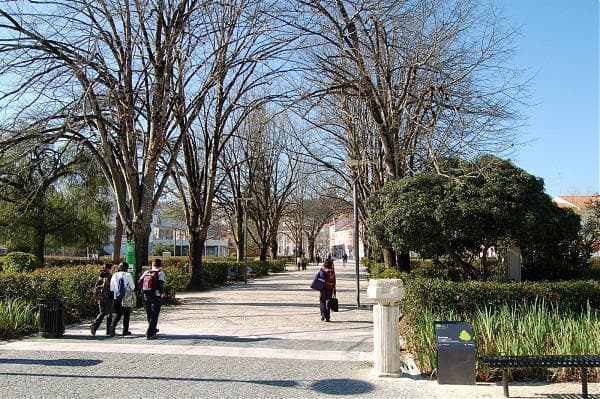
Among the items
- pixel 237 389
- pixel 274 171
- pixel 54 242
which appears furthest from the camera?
pixel 274 171

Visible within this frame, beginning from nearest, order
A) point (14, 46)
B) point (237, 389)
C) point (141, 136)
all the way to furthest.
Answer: point (237, 389) → point (14, 46) → point (141, 136)

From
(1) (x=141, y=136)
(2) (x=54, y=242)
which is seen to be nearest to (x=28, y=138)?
(1) (x=141, y=136)

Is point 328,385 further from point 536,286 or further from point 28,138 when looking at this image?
point 28,138

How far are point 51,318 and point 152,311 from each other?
77.6 inches

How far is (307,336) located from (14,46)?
32.4ft

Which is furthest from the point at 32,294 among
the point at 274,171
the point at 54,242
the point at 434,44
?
the point at 274,171

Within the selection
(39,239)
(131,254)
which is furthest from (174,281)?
(39,239)

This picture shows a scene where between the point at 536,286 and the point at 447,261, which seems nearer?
the point at 536,286

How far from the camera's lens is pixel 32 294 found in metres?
13.1

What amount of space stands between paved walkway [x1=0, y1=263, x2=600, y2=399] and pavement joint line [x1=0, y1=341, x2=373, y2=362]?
0.06ft

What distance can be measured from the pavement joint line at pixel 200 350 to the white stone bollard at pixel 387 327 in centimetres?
117

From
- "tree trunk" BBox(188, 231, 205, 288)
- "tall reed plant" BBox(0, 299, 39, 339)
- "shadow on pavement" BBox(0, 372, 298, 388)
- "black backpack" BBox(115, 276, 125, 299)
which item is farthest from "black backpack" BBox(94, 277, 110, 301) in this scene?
"tree trunk" BBox(188, 231, 205, 288)

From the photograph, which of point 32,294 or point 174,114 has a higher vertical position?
point 174,114

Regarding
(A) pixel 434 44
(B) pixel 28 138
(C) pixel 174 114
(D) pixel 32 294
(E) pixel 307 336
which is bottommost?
(E) pixel 307 336
